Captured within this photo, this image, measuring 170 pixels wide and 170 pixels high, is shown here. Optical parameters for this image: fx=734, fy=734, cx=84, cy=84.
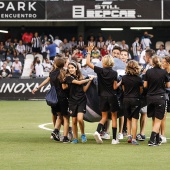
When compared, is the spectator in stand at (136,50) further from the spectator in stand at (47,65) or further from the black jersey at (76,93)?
the black jersey at (76,93)

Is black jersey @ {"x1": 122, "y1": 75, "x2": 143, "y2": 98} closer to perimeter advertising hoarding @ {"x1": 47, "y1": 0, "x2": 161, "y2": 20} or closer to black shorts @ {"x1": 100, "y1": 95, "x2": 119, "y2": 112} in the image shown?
black shorts @ {"x1": 100, "y1": 95, "x2": 119, "y2": 112}

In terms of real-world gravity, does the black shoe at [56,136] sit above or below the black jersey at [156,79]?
below

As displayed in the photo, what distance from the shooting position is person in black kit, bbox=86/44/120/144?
1467cm

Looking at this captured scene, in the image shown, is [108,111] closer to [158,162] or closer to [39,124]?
[158,162]

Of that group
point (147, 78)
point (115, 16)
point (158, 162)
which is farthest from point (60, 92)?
point (115, 16)

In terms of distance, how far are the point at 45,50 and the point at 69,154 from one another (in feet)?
83.6

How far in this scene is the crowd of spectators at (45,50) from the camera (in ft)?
118

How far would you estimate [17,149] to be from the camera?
44.3 ft

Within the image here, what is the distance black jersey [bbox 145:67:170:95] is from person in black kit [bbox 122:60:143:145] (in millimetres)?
352

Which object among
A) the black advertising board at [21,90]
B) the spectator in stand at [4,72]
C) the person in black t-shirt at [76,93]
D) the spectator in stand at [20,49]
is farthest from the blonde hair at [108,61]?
the spectator in stand at [20,49]

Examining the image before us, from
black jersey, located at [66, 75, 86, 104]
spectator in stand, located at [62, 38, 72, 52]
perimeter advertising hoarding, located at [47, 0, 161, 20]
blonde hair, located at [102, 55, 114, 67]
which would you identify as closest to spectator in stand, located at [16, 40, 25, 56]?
spectator in stand, located at [62, 38, 72, 52]

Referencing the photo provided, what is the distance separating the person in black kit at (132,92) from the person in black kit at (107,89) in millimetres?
213

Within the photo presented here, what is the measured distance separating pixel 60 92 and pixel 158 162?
163 inches

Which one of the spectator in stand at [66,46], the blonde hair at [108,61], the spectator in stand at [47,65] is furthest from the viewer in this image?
the spectator in stand at [66,46]
